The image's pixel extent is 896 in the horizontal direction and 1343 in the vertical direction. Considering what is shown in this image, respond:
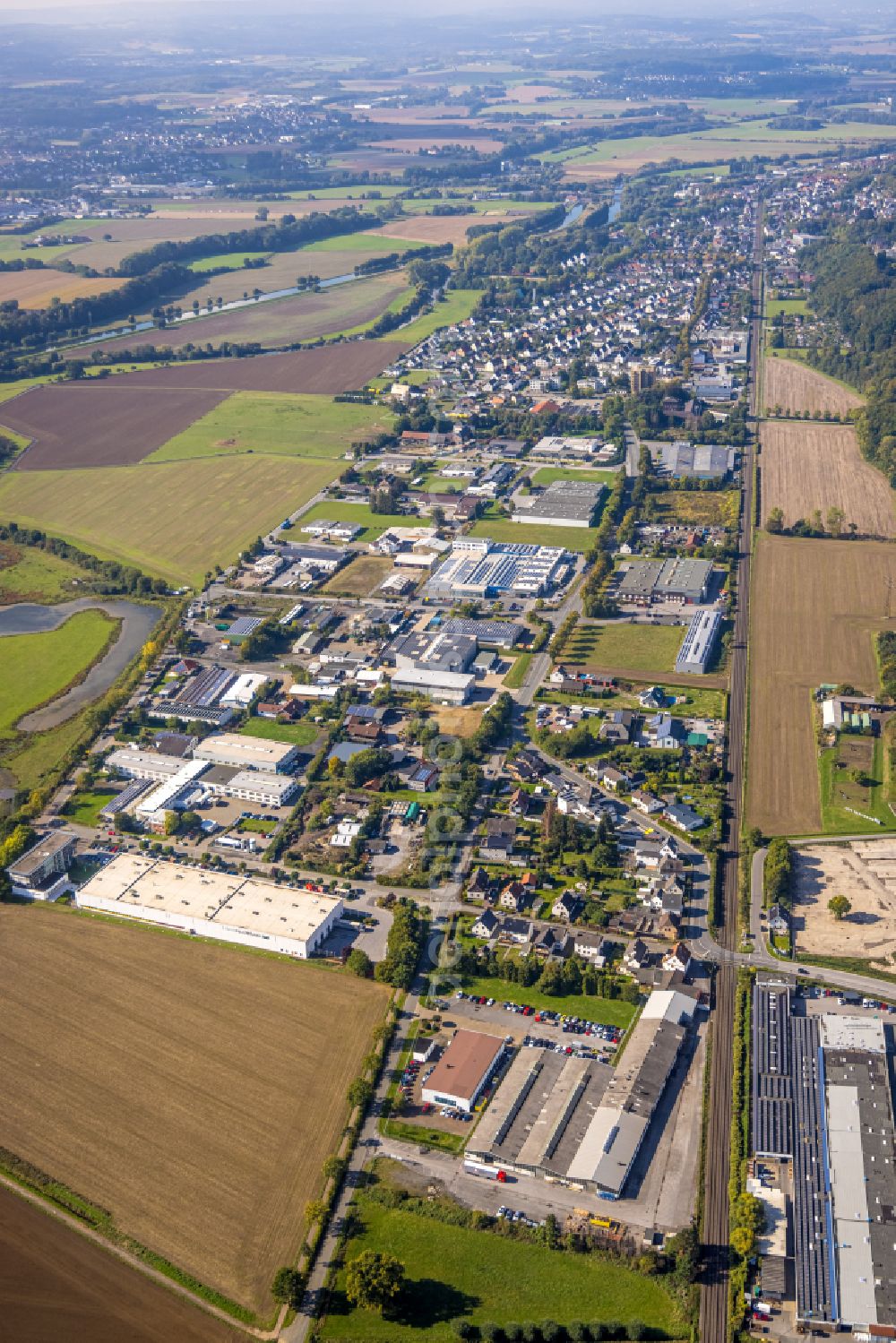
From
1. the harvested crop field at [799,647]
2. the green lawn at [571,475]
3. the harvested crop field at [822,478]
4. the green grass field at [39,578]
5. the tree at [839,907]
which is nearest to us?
the tree at [839,907]

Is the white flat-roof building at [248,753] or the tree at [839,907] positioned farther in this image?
the white flat-roof building at [248,753]

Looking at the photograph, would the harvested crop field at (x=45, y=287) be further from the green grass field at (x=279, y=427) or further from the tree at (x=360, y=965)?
the tree at (x=360, y=965)

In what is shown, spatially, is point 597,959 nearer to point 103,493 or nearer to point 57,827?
point 57,827

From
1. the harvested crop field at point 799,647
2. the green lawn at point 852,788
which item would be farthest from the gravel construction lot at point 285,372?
the green lawn at point 852,788

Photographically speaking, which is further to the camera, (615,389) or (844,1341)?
(615,389)

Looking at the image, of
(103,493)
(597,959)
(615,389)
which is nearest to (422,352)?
(615,389)

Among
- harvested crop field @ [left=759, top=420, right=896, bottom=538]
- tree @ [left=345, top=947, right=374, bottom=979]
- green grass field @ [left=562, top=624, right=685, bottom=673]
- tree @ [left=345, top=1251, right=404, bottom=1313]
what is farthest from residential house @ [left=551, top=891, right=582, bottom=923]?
harvested crop field @ [left=759, top=420, right=896, bottom=538]

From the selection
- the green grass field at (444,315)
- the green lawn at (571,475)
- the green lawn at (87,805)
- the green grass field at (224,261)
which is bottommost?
the green lawn at (87,805)
